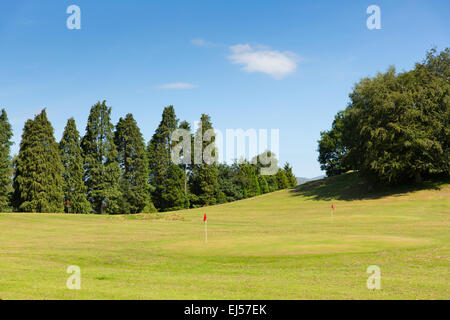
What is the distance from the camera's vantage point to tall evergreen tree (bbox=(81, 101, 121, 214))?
2645 inches

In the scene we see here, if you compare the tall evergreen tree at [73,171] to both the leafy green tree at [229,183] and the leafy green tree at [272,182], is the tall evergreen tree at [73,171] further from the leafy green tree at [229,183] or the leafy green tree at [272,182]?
the leafy green tree at [272,182]

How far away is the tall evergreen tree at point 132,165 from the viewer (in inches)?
2835

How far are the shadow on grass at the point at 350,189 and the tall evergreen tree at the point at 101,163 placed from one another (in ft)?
102

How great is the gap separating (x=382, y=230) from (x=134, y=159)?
173 feet

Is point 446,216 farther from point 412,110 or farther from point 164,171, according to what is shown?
point 164,171

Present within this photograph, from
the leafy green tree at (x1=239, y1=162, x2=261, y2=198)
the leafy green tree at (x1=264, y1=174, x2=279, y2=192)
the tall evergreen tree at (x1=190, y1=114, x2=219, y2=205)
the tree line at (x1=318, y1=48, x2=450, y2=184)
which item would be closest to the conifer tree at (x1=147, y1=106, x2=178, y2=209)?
the tall evergreen tree at (x1=190, y1=114, x2=219, y2=205)

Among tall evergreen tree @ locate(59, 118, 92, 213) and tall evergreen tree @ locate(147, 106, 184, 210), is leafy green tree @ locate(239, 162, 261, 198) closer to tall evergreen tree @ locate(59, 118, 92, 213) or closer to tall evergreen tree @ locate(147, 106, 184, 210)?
tall evergreen tree @ locate(147, 106, 184, 210)

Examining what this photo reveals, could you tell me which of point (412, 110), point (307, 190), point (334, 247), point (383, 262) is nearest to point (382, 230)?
point (334, 247)

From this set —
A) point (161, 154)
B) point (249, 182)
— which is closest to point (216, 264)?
point (161, 154)

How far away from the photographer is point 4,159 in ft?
208

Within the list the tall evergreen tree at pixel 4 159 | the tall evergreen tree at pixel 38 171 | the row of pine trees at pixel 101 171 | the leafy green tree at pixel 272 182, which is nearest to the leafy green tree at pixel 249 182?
the row of pine trees at pixel 101 171
